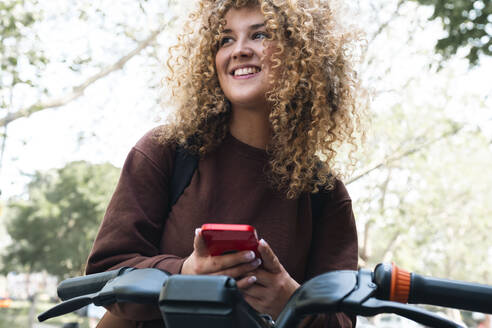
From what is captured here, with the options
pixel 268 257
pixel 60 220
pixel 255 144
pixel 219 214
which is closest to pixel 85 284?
pixel 268 257

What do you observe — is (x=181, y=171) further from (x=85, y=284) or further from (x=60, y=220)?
(x=60, y=220)

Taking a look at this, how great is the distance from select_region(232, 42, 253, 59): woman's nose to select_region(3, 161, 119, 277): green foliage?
19.4 m

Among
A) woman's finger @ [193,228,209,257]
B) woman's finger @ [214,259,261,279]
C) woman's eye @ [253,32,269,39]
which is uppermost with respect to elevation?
woman's eye @ [253,32,269,39]

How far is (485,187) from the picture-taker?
78.5 ft

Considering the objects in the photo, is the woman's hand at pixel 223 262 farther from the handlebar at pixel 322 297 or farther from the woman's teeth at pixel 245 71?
the woman's teeth at pixel 245 71

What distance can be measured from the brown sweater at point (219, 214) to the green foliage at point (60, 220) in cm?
1942

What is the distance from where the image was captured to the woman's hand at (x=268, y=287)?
4.69 ft

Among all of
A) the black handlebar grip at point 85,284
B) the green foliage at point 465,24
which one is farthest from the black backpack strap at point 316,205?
the green foliage at point 465,24

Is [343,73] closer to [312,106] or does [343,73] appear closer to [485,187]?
[312,106]

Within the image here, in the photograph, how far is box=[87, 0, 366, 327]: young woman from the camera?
1.76m

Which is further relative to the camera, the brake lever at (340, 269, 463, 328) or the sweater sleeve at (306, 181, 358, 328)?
the sweater sleeve at (306, 181, 358, 328)

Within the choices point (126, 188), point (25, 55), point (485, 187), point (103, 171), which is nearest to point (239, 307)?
point (126, 188)

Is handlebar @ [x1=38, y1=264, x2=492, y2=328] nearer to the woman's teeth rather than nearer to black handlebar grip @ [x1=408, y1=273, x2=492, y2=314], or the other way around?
black handlebar grip @ [x1=408, y1=273, x2=492, y2=314]

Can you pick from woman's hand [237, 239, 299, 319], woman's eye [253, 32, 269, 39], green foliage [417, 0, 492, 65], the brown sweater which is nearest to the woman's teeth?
woman's eye [253, 32, 269, 39]
